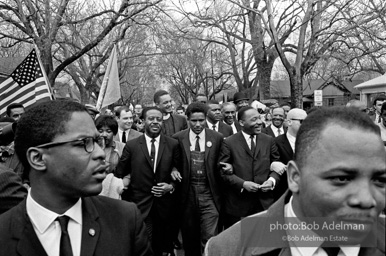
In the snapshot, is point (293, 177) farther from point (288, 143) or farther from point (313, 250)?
point (288, 143)

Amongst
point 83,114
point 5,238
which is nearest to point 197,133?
point 83,114

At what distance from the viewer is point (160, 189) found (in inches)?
203

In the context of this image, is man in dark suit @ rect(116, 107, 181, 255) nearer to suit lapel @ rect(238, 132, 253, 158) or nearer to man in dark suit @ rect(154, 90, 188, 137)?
suit lapel @ rect(238, 132, 253, 158)

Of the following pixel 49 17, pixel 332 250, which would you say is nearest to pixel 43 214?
pixel 332 250

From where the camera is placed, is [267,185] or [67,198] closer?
[67,198]

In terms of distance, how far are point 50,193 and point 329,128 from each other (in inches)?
55.3

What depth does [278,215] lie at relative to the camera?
157cm

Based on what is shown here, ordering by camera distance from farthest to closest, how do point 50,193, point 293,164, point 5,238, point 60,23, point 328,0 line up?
1. point 60,23
2. point 328,0
3. point 50,193
4. point 5,238
5. point 293,164

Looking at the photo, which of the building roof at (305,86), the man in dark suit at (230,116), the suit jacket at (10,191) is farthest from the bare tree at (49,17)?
the building roof at (305,86)

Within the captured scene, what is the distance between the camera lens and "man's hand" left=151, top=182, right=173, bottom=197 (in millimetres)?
5152

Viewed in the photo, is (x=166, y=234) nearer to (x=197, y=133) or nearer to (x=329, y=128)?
(x=197, y=133)

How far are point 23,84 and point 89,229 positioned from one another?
5.08 m

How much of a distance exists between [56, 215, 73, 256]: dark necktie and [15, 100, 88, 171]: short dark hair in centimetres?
40

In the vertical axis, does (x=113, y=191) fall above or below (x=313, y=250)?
below
